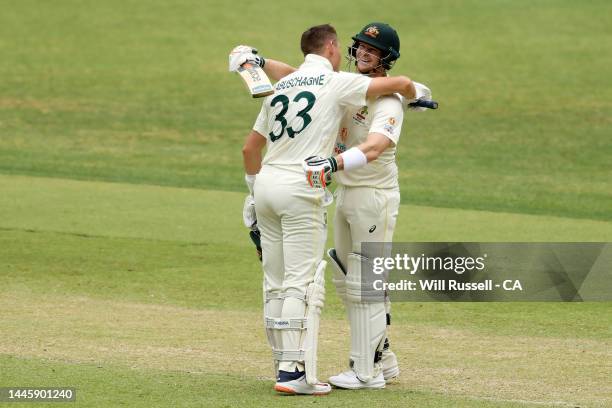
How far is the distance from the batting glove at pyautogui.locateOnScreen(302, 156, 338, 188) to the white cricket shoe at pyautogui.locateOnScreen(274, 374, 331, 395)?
3.99 feet

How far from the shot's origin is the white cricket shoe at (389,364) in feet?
25.0

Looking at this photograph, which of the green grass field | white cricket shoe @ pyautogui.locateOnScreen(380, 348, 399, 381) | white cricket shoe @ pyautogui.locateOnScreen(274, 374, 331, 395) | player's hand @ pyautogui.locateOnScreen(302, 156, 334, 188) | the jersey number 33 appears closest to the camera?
player's hand @ pyautogui.locateOnScreen(302, 156, 334, 188)

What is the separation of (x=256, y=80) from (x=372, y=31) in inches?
32.9

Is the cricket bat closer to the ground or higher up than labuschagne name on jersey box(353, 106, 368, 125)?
higher up

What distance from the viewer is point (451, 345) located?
29.0 feet

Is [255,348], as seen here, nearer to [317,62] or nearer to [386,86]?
[317,62]

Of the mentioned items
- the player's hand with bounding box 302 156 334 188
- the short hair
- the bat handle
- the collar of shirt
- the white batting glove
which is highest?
the short hair

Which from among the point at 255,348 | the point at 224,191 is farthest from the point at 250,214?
the point at 224,191

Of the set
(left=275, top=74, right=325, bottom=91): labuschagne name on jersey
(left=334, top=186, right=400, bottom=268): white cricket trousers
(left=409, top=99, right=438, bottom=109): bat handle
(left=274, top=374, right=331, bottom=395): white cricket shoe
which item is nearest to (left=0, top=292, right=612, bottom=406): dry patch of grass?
(left=274, top=374, right=331, bottom=395): white cricket shoe

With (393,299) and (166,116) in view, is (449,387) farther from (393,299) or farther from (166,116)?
(166,116)

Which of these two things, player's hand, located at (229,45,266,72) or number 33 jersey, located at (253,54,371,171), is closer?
number 33 jersey, located at (253,54,371,171)

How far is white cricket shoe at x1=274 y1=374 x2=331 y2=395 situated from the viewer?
7016mm

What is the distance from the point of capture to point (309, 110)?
7.14 m

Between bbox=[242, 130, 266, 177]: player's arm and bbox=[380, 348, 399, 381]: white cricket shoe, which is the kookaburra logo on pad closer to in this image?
bbox=[242, 130, 266, 177]: player's arm
